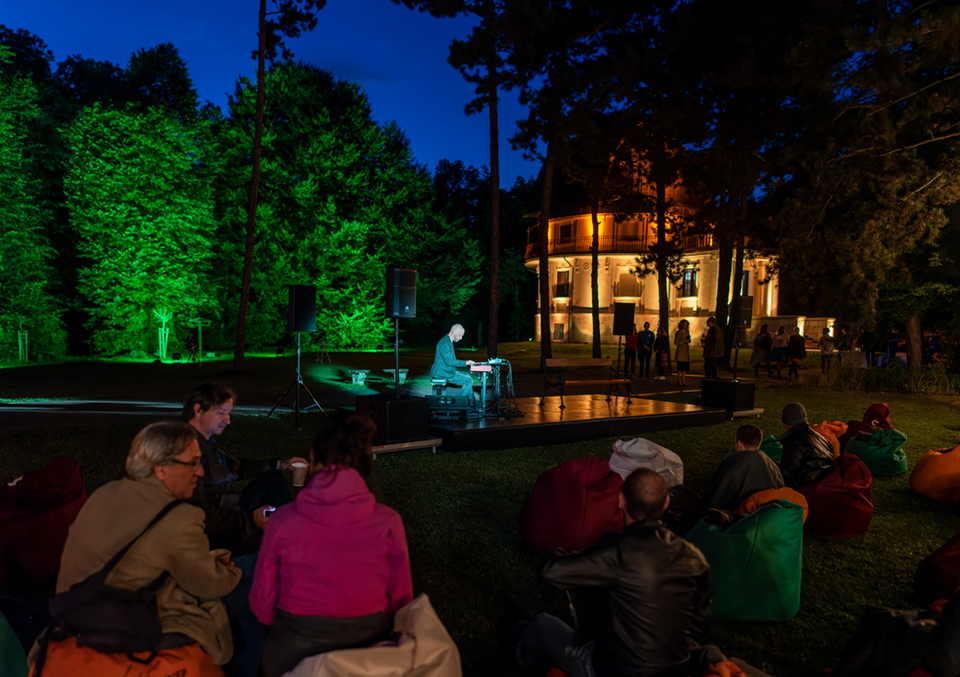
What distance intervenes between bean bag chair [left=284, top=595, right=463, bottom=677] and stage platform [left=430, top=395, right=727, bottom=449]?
6.23 m

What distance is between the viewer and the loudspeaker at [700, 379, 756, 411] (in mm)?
11789

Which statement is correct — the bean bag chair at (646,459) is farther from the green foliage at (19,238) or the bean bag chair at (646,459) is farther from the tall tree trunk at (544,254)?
the green foliage at (19,238)

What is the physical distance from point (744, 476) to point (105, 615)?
4.11 metres

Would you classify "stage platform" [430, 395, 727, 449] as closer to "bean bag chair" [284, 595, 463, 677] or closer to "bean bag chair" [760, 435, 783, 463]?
"bean bag chair" [760, 435, 783, 463]

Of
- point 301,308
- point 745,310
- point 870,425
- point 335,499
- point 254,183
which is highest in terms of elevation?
point 254,183

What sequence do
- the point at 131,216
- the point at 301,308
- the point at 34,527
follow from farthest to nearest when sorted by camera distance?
1. the point at 131,216
2. the point at 301,308
3. the point at 34,527

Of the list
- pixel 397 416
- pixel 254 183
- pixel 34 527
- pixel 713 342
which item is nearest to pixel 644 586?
pixel 34 527

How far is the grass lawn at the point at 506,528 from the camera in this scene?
3.80 metres

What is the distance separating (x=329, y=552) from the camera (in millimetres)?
2160

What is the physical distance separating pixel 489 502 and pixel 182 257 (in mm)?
23584

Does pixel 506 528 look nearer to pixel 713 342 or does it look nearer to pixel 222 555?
pixel 222 555

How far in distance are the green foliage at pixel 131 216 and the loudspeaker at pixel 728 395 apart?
21.7 meters

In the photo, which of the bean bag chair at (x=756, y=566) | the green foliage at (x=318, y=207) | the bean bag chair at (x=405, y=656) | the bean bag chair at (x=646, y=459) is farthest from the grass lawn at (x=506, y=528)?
the green foliage at (x=318, y=207)

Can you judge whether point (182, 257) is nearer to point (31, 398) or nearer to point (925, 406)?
point (31, 398)
